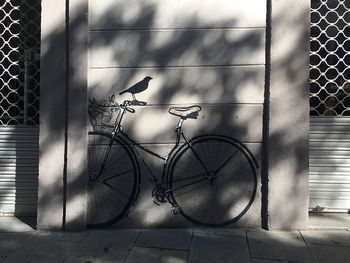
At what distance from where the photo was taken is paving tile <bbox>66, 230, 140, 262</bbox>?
16.4 ft

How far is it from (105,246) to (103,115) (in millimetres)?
1582

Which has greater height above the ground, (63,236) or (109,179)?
(109,179)

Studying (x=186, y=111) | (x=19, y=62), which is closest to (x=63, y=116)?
(x=19, y=62)

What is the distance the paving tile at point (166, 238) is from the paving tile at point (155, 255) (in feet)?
0.44

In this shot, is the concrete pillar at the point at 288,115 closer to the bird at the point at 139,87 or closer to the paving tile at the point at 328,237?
the paving tile at the point at 328,237

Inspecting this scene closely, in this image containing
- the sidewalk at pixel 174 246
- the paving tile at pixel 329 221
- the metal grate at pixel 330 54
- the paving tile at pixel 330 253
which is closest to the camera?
the paving tile at pixel 330 253

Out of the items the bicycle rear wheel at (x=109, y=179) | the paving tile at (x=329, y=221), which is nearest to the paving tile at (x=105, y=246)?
the bicycle rear wheel at (x=109, y=179)

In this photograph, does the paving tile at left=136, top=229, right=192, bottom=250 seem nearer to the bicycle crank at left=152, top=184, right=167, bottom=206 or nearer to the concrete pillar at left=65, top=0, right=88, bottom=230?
the bicycle crank at left=152, top=184, right=167, bottom=206

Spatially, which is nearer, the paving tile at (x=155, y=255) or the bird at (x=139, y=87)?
the paving tile at (x=155, y=255)

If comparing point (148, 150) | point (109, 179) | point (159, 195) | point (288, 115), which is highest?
point (288, 115)

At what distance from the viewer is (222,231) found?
5789 millimetres

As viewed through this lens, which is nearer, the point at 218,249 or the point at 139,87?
the point at 218,249

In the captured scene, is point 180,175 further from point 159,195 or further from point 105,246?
point 105,246

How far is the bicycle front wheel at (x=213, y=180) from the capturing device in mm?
5898
